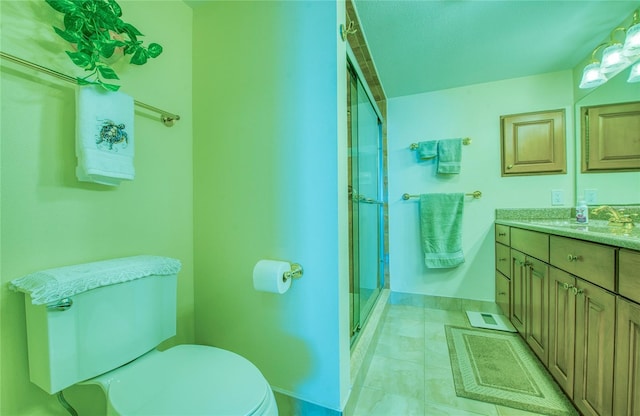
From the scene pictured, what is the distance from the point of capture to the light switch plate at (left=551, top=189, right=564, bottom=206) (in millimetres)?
1864

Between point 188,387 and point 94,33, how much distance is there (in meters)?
1.18

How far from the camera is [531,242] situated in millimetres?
1411

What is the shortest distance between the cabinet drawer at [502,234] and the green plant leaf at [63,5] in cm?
257

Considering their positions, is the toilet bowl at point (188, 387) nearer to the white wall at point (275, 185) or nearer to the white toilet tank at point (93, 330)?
the white toilet tank at point (93, 330)

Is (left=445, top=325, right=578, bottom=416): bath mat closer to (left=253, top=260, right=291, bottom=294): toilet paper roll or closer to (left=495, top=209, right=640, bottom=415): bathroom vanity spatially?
(left=495, top=209, right=640, bottom=415): bathroom vanity

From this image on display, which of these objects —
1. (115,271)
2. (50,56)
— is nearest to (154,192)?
(115,271)

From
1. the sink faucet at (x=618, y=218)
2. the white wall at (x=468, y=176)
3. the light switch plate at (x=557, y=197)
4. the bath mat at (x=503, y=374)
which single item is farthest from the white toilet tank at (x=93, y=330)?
Result: the light switch plate at (x=557, y=197)

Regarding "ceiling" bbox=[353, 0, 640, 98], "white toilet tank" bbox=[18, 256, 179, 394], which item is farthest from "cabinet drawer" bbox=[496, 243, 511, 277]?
"white toilet tank" bbox=[18, 256, 179, 394]

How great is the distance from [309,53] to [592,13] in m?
1.70

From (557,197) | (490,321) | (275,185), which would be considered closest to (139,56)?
(275,185)

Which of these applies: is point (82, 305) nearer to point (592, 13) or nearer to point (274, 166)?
point (274, 166)

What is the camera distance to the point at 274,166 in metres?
1.02

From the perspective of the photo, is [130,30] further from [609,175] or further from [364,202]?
[609,175]

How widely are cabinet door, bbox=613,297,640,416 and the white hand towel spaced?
178 cm
